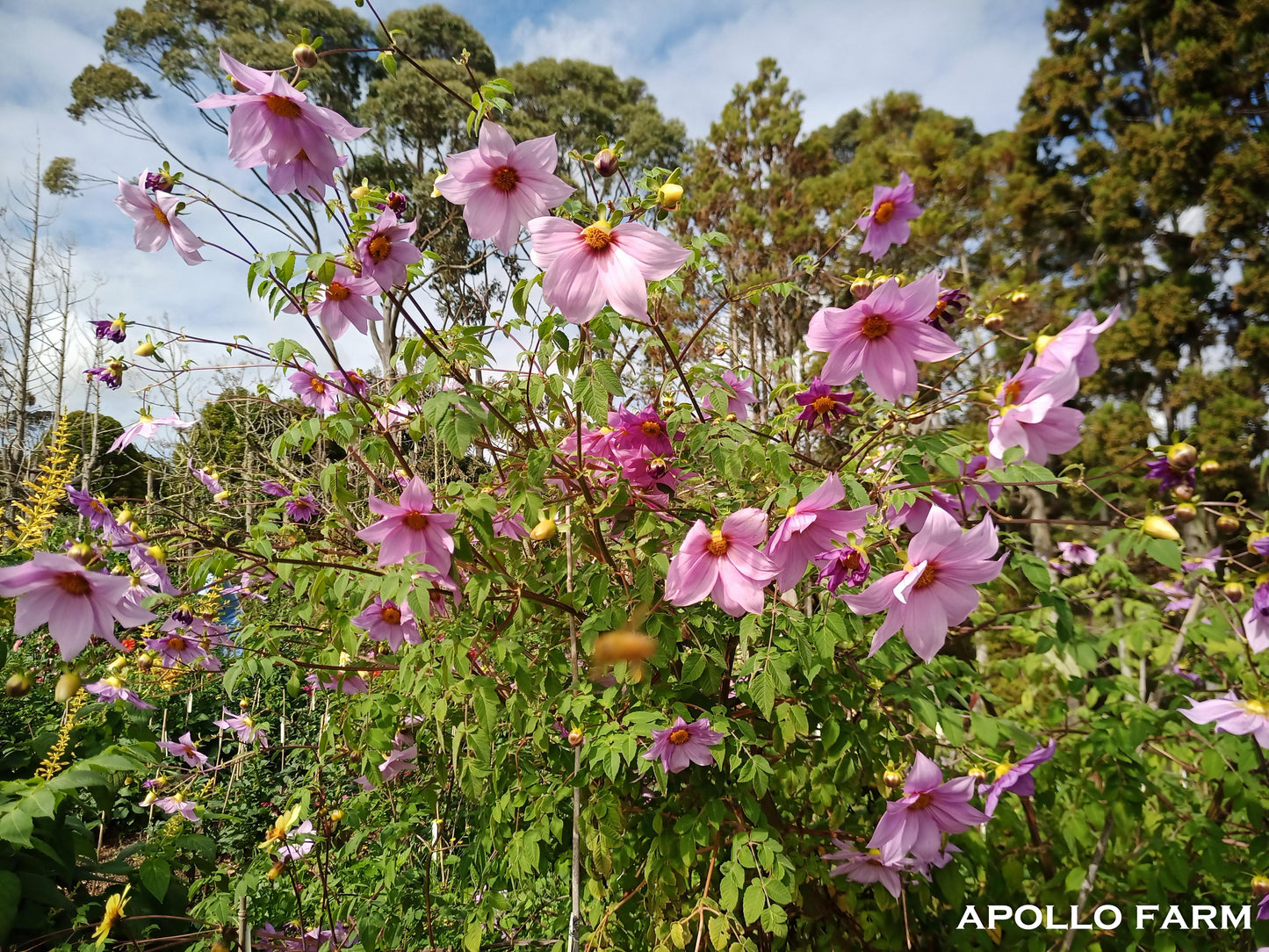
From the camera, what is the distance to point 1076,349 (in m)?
0.74

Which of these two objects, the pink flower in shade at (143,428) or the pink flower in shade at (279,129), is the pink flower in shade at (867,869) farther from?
the pink flower in shade at (143,428)

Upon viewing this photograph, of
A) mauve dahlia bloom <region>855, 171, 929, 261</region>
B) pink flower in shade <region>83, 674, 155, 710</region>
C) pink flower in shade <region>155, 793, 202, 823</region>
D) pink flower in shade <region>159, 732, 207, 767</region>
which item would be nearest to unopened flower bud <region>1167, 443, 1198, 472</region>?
mauve dahlia bloom <region>855, 171, 929, 261</region>

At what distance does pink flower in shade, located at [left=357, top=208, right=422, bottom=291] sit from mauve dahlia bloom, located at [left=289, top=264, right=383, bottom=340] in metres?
0.08

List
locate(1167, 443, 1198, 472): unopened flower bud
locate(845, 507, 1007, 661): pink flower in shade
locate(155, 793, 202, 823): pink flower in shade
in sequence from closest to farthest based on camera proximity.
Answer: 1. locate(845, 507, 1007, 661): pink flower in shade
2. locate(1167, 443, 1198, 472): unopened flower bud
3. locate(155, 793, 202, 823): pink flower in shade

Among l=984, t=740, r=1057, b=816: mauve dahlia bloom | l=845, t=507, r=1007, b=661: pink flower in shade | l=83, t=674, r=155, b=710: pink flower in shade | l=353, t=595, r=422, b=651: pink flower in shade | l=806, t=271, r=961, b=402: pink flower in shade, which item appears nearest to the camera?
l=845, t=507, r=1007, b=661: pink flower in shade

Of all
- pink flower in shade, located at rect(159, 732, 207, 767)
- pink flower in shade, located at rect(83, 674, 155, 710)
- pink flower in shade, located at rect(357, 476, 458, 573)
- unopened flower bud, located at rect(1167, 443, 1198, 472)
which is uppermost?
unopened flower bud, located at rect(1167, 443, 1198, 472)

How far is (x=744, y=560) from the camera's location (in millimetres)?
829

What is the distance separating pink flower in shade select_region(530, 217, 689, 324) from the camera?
2.46 ft

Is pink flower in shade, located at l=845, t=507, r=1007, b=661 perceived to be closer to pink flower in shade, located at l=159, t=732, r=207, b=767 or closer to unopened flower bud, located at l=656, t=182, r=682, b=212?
unopened flower bud, located at l=656, t=182, r=682, b=212

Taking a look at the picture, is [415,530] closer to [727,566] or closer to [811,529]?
[727,566]

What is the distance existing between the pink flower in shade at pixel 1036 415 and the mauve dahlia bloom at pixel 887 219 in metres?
0.43

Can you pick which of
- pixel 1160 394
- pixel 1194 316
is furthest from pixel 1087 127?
pixel 1160 394

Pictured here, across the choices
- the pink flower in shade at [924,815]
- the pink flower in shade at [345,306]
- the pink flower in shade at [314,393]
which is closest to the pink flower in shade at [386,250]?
the pink flower in shade at [345,306]

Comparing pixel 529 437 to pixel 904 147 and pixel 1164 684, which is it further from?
pixel 904 147
